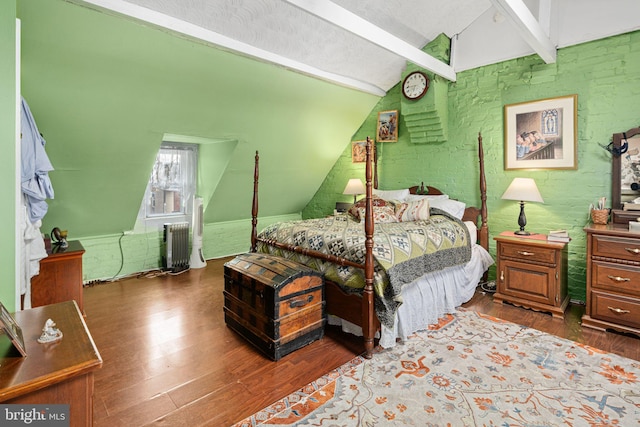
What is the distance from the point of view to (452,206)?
400 cm

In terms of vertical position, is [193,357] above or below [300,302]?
below

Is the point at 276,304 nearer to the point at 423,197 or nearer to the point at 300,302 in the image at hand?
the point at 300,302

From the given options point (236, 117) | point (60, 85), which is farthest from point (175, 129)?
point (60, 85)

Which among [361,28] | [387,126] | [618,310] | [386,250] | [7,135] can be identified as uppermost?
[361,28]

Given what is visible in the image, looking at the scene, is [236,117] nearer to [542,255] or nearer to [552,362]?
[542,255]

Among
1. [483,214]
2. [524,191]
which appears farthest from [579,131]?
[483,214]

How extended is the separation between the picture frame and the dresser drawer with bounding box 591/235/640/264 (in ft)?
10.3

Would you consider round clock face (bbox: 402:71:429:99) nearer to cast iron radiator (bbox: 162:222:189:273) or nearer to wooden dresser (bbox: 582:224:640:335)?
wooden dresser (bbox: 582:224:640:335)

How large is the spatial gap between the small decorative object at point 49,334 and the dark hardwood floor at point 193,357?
0.96 m

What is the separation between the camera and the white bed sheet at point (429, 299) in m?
2.63

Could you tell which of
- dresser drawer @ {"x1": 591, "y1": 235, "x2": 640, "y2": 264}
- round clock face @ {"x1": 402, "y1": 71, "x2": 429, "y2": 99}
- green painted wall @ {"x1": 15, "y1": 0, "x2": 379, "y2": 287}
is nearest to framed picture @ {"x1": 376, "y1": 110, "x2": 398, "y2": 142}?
green painted wall @ {"x1": 15, "y1": 0, "x2": 379, "y2": 287}

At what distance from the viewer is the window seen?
481cm

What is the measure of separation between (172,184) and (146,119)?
5.59ft

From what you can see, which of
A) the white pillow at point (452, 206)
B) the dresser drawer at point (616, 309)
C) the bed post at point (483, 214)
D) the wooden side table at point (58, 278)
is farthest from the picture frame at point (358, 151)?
the wooden side table at point (58, 278)
